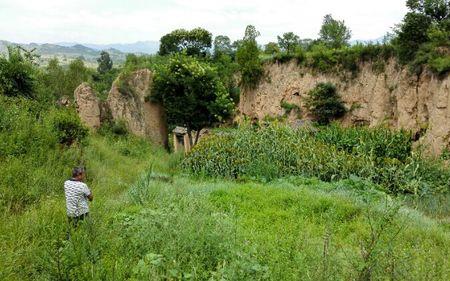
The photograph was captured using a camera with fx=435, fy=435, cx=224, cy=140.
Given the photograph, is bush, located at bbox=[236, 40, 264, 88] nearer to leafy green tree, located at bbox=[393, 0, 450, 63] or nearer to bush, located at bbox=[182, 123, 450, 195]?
leafy green tree, located at bbox=[393, 0, 450, 63]

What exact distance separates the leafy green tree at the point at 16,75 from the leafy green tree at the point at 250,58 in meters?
14.5

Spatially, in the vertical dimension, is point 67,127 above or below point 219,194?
above

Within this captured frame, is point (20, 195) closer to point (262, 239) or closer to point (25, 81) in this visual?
point (262, 239)

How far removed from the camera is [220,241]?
4.88 meters

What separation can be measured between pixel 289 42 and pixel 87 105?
14.4 metres

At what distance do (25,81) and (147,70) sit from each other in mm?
7836

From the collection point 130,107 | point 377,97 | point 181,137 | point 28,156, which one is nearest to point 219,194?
point 28,156

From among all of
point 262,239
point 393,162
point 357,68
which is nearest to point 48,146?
point 262,239

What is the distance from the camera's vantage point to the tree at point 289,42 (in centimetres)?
2664

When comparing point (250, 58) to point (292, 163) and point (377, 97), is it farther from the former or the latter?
point (292, 163)

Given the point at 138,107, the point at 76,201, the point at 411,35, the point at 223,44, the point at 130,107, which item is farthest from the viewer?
the point at 223,44

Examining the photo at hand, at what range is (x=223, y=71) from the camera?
99.6 ft

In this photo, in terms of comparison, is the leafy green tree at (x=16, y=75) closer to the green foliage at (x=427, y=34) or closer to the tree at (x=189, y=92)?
the tree at (x=189, y=92)

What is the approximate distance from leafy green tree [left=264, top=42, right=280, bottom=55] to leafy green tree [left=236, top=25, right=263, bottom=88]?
1.49 meters
